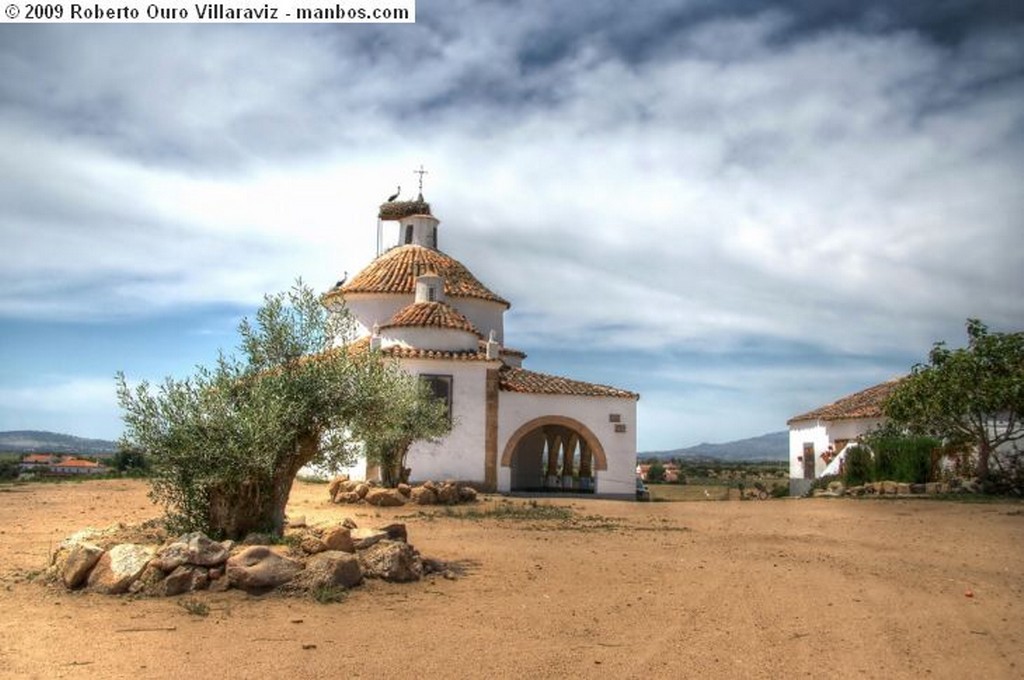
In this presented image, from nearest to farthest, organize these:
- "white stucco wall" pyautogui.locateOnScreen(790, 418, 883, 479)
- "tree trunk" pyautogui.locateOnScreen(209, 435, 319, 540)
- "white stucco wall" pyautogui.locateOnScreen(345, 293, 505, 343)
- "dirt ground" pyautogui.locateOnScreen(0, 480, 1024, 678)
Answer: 1. "dirt ground" pyautogui.locateOnScreen(0, 480, 1024, 678)
2. "tree trunk" pyautogui.locateOnScreen(209, 435, 319, 540)
3. "white stucco wall" pyautogui.locateOnScreen(345, 293, 505, 343)
4. "white stucco wall" pyautogui.locateOnScreen(790, 418, 883, 479)

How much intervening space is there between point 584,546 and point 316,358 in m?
5.53

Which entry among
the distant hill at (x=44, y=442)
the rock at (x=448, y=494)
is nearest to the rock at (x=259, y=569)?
the rock at (x=448, y=494)

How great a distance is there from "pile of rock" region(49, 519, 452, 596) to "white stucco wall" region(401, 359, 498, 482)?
1570 centimetres

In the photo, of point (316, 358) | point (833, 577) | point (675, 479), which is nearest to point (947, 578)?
point (833, 577)

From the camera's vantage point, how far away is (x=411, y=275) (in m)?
32.2

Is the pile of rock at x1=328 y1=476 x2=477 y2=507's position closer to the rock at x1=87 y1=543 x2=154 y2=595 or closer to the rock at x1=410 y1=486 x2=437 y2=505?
the rock at x1=410 y1=486 x2=437 y2=505

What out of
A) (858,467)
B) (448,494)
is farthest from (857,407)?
(448,494)

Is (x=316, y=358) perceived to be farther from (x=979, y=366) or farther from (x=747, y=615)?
(x=979, y=366)

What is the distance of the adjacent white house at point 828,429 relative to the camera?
34.4m

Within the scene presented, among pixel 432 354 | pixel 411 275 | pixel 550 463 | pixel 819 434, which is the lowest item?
pixel 550 463

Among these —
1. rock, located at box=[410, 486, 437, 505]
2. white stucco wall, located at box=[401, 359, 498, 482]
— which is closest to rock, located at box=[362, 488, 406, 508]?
rock, located at box=[410, 486, 437, 505]

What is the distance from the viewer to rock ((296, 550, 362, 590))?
31.3 ft

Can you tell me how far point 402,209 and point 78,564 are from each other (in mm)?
33067

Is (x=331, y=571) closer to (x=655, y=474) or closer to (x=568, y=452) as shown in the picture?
(x=568, y=452)
